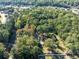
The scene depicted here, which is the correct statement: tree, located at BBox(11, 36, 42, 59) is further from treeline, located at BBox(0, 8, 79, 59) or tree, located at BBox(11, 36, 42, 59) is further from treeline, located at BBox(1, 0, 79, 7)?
treeline, located at BBox(1, 0, 79, 7)

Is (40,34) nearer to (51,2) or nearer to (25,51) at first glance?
(25,51)

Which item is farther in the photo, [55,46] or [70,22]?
[70,22]

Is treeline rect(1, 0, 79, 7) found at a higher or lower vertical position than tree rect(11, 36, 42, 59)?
lower

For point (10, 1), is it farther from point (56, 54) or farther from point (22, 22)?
point (56, 54)

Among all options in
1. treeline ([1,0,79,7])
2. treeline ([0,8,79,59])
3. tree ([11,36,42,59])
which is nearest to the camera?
tree ([11,36,42,59])

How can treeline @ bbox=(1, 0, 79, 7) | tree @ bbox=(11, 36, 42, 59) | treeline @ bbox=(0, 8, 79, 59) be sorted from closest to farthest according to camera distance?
tree @ bbox=(11, 36, 42, 59) → treeline @ bbox=(0, 8, 79, 59) → treeline @ bbox=(1, 0, 79, 7)

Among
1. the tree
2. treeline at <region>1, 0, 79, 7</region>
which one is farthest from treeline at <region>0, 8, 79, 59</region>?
treeline at <region>1, 0, 79, 7</region>

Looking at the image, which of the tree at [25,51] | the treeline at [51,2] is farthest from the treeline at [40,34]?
the treeline at [51,2]

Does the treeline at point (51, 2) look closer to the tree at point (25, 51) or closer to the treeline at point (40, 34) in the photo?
the treeline at point (40, 34)

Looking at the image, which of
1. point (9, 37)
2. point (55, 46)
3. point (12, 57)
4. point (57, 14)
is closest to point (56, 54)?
point (55, 46)

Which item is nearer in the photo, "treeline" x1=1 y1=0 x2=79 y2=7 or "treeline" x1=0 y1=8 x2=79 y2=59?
"treeline" x1=0 y1=8 x2=79 y2=59

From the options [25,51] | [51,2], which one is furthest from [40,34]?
[51,2]
